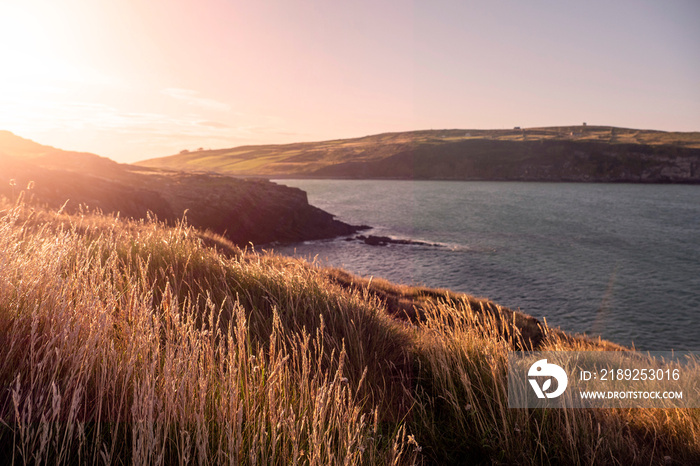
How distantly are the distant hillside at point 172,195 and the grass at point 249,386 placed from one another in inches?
836

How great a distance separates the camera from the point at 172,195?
4053 centimetres

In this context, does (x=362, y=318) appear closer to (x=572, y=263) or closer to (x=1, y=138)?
(x=572, y=263)

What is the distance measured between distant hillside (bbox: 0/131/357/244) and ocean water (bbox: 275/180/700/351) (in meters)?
5.01

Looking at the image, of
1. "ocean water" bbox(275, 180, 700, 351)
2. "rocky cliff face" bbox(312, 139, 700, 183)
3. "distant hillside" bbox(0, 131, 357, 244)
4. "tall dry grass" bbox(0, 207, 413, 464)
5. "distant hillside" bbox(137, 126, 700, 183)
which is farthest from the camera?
"distant hillside" bbox(137, 126, 700, 183)

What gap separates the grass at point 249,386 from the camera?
2.47 m

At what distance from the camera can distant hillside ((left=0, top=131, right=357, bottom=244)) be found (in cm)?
2844

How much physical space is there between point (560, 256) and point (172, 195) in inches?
1506

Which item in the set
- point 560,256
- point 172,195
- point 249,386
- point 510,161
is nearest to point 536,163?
point 510,161

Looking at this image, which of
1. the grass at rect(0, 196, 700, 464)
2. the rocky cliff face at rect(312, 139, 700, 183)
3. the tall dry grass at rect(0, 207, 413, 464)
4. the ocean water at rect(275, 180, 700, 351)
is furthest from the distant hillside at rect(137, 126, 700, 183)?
the tall dry grass at rect(0, 207, 413, 464)

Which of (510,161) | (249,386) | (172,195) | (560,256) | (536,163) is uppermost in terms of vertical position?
(510,161)

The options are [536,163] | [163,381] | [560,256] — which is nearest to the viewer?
[163,381]

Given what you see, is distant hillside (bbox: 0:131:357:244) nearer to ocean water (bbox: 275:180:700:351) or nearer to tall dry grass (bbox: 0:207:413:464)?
ocean water (bbox: 275:180:700:351)

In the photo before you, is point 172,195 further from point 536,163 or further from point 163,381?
point 536,163

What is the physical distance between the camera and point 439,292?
19625mm
